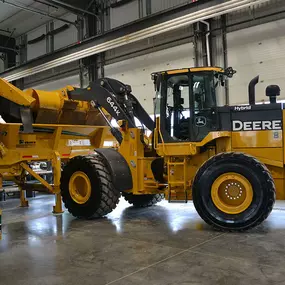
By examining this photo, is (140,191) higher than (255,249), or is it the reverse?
(140,191)

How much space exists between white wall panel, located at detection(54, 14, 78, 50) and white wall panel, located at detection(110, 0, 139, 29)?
216 centimetres

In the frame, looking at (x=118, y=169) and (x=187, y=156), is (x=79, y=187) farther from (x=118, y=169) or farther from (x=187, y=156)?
(x=187, y=156)

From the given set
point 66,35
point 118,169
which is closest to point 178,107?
point 118,169

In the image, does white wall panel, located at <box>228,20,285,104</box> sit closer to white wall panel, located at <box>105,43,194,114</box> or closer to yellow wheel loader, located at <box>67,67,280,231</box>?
white wall panel, located at <box>105,43,194,114</box>

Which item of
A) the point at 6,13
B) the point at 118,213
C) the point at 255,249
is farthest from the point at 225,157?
the point at 6,13

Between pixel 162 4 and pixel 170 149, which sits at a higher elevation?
pixel 162 4

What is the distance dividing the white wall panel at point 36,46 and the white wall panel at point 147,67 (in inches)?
171

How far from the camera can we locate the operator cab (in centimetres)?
649

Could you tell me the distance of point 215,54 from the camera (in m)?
10.5

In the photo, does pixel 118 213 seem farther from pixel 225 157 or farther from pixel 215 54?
pixel 215 54

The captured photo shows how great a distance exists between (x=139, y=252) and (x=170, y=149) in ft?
7.45

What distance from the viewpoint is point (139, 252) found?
4.88 m

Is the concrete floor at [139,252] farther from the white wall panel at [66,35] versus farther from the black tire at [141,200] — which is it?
the white wall panel at [66,35]

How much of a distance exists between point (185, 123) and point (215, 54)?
463 centimetres
